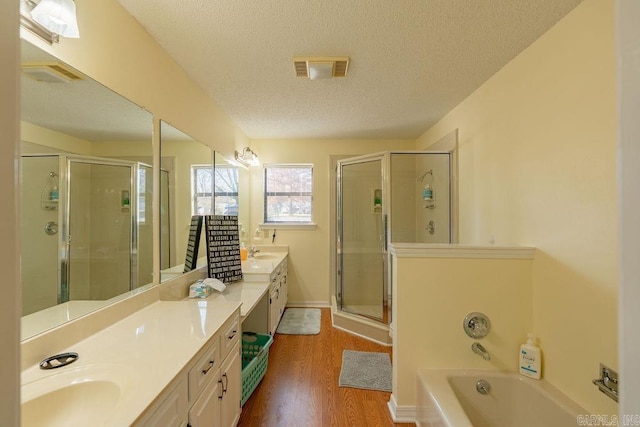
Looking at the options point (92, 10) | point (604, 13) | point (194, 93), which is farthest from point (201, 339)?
point (604, 13)

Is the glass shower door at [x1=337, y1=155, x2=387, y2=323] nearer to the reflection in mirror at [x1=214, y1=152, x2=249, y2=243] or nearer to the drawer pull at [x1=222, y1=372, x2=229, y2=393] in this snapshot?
the reflection in mirror at [x1=214, y1=152, x2=249, y2=243]

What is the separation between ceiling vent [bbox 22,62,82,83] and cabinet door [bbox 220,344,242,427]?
1.50 m

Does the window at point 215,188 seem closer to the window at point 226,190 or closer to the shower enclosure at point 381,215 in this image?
the window at point 226,190

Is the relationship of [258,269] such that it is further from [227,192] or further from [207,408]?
[207,408]

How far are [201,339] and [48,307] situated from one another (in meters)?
0.59

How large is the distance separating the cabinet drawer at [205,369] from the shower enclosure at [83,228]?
22.9 inches

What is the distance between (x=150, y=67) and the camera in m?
1.63

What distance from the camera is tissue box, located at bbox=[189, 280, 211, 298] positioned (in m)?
1.90

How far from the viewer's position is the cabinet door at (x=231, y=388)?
142 centimetres

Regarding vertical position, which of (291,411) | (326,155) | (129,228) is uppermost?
(326,155)

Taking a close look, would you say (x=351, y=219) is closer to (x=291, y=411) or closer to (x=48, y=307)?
(x=291, y=411)

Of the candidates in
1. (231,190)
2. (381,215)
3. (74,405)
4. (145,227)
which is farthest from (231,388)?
(381,215)

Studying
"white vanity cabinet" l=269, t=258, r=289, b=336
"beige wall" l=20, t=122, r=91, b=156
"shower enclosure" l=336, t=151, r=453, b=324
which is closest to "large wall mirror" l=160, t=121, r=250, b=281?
"beige wall" l=20, t=122, r=91, b=156

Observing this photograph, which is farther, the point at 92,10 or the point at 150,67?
the point at 150,67
